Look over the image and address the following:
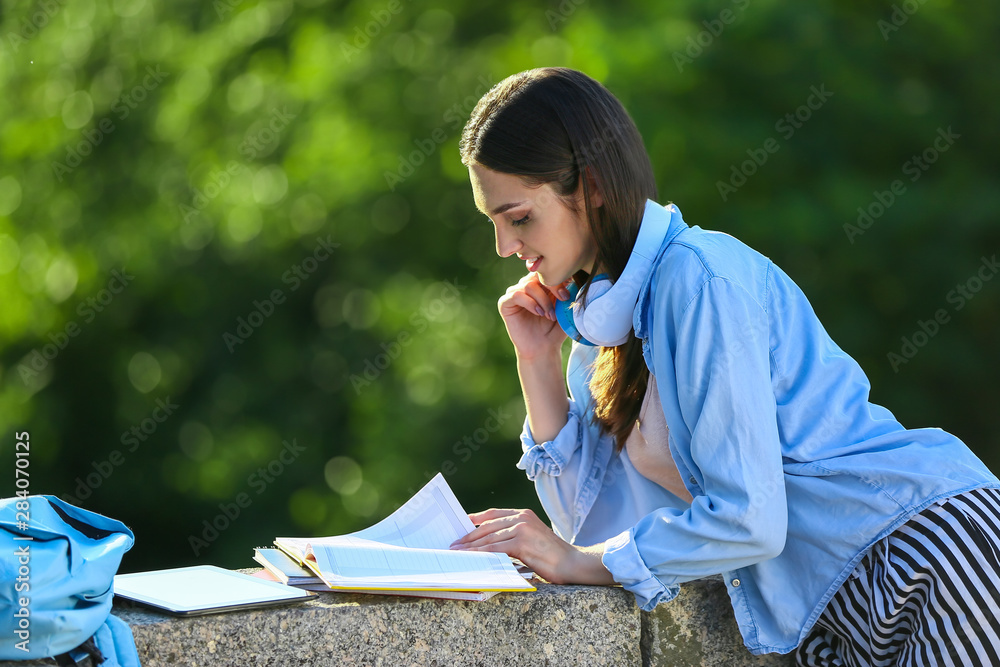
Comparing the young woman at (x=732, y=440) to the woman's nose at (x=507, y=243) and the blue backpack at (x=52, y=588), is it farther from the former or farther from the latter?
the blue backpack at (x=52, y=588)

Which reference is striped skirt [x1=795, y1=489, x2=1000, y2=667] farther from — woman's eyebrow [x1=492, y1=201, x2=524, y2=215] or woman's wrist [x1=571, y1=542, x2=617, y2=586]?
woman's eyebrow [x1=492, y1=201, x2=524, y2=215]

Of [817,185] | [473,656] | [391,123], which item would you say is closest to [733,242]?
[473,656]

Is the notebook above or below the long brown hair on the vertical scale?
below

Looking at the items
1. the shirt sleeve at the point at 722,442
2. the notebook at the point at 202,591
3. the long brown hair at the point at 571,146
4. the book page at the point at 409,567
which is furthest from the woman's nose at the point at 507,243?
A: the notebook at the point at 202,591

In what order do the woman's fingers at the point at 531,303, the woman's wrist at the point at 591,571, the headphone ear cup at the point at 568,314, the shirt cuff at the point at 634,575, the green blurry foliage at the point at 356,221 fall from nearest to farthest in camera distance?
1. the shirt cuff at the point at 634,575
2. the woman's wrist at the point at 591,571
3. the headphone ear cup at the point at 568,314
4. the woman's fingers at the point at 531,303
5. the green blurry foliage at the point at 356,221

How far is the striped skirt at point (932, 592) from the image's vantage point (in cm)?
186

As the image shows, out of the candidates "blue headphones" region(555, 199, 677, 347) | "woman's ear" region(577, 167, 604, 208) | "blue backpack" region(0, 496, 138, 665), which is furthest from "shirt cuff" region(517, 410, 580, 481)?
"blue backpack" region(0, 496, 138, 665)

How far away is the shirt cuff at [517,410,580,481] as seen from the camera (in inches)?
97.8

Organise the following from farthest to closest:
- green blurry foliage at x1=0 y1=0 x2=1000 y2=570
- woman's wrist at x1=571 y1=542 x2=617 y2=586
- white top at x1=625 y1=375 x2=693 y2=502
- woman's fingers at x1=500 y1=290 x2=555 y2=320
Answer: green blurry foliage at x1=0 y1=0 x2=1000 y2=570 < woman's fingers at x1=500 y1=290 x2=555 y2=320 < white top at x1=625 y1=375 x2=693 y2=502 < woman's wrist at x1=571 y1=542 x2=617 y2=586

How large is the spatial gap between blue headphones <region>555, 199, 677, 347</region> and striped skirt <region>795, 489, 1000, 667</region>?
0.68 m

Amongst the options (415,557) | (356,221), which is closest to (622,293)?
(415,557)

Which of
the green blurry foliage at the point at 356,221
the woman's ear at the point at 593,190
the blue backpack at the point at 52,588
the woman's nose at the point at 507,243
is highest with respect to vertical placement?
the woman's ear at the point at 593,190

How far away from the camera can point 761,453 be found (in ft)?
6.24

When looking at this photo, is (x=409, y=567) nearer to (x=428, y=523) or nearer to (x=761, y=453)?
(x=428, y=523)
